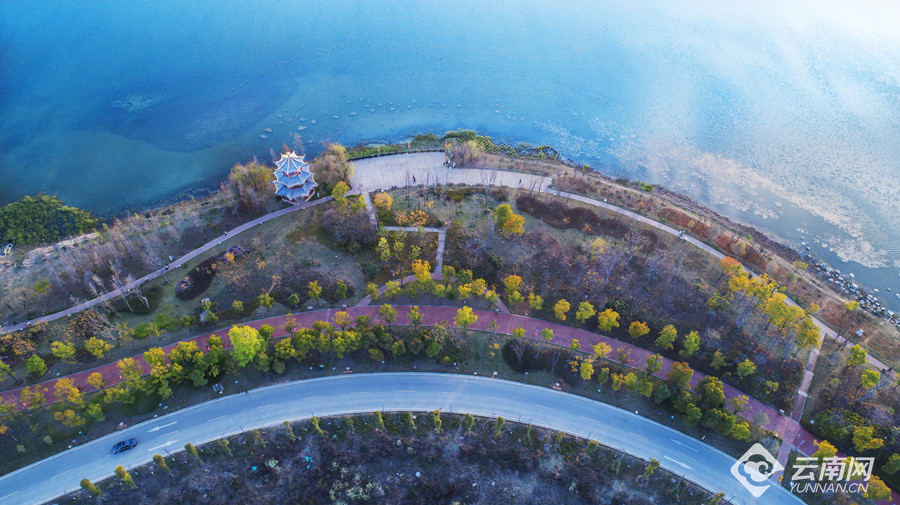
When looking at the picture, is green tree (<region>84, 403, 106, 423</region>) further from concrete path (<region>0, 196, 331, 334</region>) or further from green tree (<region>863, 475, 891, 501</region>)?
green tree (<region>863, 475, 891, 501</region>)

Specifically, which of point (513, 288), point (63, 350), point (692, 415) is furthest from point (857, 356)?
point (63, 350)

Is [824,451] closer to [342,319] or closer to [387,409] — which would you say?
[387,409]

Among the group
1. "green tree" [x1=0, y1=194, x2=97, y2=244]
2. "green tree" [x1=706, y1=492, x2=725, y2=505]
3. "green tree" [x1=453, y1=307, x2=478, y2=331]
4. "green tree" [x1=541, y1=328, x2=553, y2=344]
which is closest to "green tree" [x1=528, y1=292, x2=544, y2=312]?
"green tree" [x1=541, y1=328, x2=553, y2=344]

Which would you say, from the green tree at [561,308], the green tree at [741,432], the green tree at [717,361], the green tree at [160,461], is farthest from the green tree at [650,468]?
the green tree at [160,461]

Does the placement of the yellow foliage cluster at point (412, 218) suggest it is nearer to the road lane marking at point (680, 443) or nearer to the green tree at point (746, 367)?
the road lane marking at point (680, 443)

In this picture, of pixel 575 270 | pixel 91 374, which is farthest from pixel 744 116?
pixel 91 374

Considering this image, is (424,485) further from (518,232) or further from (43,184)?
(43,184)
